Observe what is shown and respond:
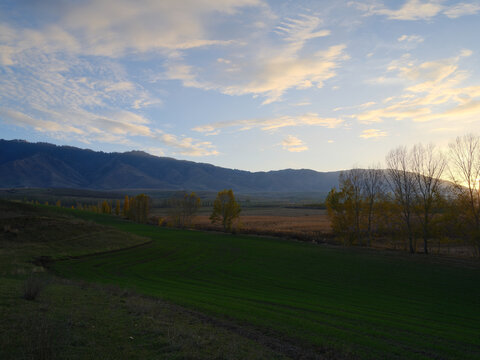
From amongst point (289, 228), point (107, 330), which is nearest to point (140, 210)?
point (289, 228)

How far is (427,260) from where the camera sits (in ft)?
122

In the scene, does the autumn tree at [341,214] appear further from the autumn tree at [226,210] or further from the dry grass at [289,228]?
the autumn tree at [226,210]

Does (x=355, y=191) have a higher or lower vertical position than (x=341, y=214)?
higher

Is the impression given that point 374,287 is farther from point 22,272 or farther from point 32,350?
point 22,272

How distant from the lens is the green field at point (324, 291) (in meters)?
11.9

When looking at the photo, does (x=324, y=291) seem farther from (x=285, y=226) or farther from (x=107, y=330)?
(x=285, y=226)

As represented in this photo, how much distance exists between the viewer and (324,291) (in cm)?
2283

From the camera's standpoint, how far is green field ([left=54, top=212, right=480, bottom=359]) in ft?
39.1

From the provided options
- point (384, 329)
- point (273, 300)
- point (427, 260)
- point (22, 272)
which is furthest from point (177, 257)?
point (427, 260)

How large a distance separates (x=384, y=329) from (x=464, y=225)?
3905cm

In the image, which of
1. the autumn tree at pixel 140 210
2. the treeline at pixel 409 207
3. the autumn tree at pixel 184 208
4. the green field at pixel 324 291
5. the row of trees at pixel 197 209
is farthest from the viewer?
the autumn tree at pixel 140 210

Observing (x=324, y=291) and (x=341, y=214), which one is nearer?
(x=324, y=291)

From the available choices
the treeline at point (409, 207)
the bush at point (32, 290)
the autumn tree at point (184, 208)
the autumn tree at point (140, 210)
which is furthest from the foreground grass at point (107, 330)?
the autumn tree at point (140, 210)

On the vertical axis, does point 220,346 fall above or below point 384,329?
above
